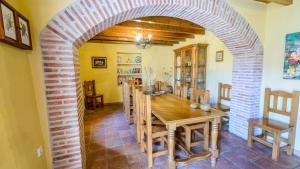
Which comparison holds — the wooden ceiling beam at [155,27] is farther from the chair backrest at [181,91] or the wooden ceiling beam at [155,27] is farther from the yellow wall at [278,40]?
the yellow wall at [278,40]

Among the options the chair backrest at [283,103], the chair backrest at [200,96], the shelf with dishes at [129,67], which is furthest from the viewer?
the shelf with dishes at [129,67]

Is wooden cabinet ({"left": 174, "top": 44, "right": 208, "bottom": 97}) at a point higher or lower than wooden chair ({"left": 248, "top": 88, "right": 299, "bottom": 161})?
higher

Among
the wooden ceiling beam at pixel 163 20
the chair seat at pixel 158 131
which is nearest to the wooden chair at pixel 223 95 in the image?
the wooden ceiling beam at pixel 163 20

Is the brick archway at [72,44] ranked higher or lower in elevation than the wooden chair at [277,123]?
higher

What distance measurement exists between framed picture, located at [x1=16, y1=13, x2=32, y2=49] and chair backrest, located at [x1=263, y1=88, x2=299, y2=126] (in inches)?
132

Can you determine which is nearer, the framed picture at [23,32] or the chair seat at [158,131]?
the framed picture at [23,32]

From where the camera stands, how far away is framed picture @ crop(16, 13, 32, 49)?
1343 mm

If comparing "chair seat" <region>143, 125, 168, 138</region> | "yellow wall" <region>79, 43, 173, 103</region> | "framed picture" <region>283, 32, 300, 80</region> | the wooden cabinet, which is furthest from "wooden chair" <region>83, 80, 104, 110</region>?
"framed picture" <region>283, 32, 300, 80</region>

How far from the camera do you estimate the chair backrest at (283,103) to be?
218 centimetres

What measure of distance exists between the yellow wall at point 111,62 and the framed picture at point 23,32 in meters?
3.75

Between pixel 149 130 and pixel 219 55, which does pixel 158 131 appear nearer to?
pixel 149 130

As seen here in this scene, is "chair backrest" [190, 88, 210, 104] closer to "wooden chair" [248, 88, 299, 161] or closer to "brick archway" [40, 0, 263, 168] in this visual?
"wooden chair" [248, 88, 299, 161]

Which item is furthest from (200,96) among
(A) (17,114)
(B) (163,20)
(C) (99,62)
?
(C) (99,62)

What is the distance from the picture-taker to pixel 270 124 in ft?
7.65
